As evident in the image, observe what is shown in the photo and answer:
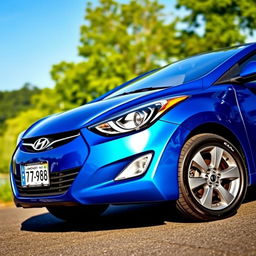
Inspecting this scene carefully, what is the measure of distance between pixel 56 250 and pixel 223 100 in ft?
5.84

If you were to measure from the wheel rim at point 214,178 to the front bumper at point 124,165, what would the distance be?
0.23 meters

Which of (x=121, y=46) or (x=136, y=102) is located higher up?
(x=121, y=46)

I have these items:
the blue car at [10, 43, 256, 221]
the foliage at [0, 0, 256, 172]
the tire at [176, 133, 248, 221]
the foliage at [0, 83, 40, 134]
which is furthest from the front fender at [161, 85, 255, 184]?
the foliage at [0, 83, 40, 134]

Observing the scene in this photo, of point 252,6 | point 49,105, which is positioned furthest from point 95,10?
point 252,6

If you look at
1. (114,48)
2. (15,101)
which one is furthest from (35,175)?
(15,101)

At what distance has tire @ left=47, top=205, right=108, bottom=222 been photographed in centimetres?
465

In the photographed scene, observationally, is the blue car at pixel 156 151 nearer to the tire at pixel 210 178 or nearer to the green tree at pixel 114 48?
the tire at pixel 210 178

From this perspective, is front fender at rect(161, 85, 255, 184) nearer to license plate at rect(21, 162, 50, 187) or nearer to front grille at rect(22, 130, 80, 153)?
front grille at rect(22, 130, 80, 153)

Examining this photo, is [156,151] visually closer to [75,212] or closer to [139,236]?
[139,236]

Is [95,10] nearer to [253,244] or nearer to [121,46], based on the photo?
[121,46]

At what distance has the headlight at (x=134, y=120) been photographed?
3.47m

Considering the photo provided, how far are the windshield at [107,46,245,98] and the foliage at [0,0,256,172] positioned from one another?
23971 mm

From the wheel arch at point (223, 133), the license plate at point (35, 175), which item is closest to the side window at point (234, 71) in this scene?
the wheel arch at point (223, 133)

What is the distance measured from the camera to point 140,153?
11.1ft
